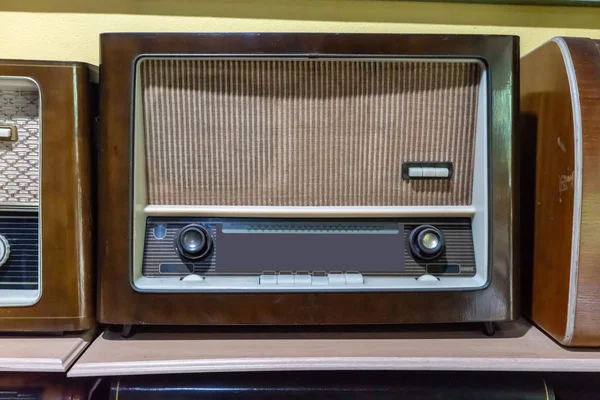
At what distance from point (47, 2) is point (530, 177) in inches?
38.8

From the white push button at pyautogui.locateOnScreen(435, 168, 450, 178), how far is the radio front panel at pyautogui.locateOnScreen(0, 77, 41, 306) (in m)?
0.58

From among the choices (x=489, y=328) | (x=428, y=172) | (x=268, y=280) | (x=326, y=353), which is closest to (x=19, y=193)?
(x=268, y=280)

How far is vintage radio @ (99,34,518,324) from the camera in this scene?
0.64 metres

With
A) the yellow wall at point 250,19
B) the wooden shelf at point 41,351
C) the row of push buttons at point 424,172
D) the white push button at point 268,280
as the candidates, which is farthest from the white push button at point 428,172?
the wooden shelf at point 41,351

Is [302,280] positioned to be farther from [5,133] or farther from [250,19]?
[250,19]

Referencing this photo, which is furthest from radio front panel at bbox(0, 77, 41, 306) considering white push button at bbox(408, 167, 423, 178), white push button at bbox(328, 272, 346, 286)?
white push button at bbox(408, 167, 423, 178)

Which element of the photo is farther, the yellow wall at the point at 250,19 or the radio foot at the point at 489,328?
the yellow wall at the point at 250,19

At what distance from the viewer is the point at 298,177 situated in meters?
0.68

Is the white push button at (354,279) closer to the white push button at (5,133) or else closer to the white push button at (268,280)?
the white push button at (268,280)

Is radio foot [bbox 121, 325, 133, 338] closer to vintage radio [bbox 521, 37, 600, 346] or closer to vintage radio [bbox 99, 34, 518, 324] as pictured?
vintage radio [bbox 99, 34, 518, 324]

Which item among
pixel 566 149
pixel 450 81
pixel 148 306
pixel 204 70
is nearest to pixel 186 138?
pixel 204 70

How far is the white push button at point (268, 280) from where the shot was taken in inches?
25.8

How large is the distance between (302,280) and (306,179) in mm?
150

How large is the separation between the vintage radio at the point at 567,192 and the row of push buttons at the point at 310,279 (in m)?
0.28
